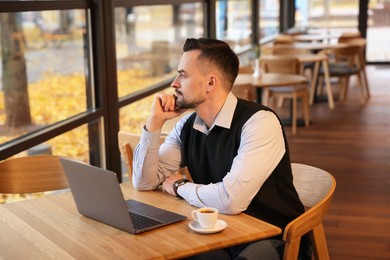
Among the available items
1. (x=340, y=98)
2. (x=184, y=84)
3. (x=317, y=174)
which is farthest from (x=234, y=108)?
(x=340, y=98)

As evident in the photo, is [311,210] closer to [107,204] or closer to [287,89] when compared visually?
[107,204]

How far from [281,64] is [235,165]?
5489mm

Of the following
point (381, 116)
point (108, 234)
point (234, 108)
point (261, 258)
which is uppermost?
point (234, 108)

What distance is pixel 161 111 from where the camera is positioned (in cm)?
255

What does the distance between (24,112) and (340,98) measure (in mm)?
6556

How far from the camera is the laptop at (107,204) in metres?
2.03

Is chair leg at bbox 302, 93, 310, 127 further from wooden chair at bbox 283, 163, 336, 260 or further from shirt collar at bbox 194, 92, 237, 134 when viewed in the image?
shirt collar at bbox 194, 92, 237, 134

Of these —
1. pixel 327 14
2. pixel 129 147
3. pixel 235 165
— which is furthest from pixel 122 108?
pixel 327 14

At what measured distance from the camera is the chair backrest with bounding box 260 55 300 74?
7594 millimetres

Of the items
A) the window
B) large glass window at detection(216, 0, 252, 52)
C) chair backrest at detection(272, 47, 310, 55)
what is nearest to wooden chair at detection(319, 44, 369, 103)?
chair backrest at detection(272, 47, 310, 55)

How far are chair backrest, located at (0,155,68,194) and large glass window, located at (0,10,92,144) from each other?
1.75 ft

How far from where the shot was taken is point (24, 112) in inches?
147

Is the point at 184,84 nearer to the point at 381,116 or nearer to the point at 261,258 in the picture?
the point at 261,258

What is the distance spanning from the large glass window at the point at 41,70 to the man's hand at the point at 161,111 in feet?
4.01
